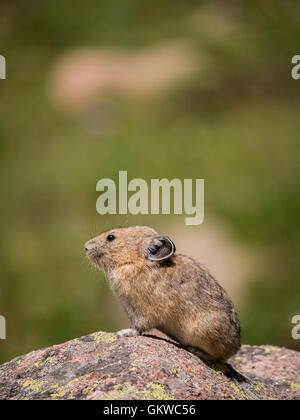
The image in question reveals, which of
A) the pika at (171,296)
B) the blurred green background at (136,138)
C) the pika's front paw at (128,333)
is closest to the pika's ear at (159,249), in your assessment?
the pika at (171,296)

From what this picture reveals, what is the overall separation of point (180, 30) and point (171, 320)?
1154 inches

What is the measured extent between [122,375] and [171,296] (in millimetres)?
1598

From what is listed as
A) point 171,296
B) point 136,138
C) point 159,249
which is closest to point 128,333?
point 171,296

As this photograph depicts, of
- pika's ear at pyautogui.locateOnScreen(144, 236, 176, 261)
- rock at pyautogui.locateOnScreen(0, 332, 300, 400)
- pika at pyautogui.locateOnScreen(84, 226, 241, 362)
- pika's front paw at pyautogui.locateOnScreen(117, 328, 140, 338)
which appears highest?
pika's ear at pyautogui.locateOnScreen(144, 236, 176, 261)

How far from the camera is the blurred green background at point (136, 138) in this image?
71.3 ft

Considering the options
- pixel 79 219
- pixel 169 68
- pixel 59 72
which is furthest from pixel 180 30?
pixel 79 219

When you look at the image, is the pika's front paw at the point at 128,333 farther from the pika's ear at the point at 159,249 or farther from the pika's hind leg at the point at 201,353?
the pika's ear at the point at 159,249

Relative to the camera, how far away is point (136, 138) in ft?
96.8

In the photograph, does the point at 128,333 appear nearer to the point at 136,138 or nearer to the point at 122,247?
the point at 122,247

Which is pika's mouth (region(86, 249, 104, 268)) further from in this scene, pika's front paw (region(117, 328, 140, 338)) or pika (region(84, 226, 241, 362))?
pika's front paw (region(117, 328, 140, 338))

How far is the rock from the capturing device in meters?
7.12

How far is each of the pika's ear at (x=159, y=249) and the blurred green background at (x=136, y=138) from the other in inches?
444

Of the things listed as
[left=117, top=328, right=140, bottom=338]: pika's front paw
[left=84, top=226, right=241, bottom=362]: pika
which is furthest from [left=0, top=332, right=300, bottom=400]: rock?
[left=84, top=226, right=241, bottom=362]: pika
